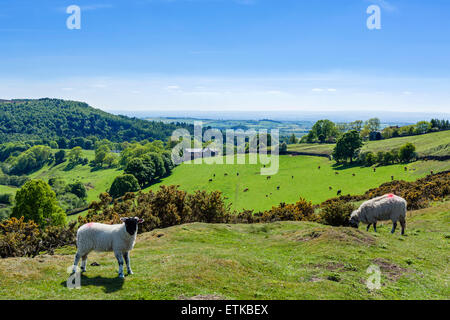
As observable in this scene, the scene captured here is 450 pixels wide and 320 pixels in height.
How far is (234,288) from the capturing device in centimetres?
1266

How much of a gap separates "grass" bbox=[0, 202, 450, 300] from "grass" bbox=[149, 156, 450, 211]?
2124 inches

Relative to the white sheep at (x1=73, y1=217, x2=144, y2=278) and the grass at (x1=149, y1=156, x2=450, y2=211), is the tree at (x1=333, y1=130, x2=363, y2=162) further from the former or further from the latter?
the white sheep at (x1=73, y1=217, x2=144, y2=278)

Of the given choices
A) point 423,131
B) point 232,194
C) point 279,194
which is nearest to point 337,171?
point 279,194

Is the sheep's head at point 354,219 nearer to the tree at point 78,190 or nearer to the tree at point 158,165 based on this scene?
the tree at point 158,165

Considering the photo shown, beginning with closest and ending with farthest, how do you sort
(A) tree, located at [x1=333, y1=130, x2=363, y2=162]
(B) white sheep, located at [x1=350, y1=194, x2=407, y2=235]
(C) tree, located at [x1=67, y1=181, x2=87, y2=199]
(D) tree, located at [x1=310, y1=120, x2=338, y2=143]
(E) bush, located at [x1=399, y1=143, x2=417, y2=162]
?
(B) white sheep, located at [x1=350, y1=194, x2=407, y2=235], (E) bush, located at [x1=399, y1=143, x2=417, y2=162], (A) tree, located at [x1=333, y1=130, x2=363, y2=162], (C) tree, located at [x1=67, y1=181, x2=87, y2=199], (D) tree, located at [x1=310, y1=120, x2=338, y2=143]

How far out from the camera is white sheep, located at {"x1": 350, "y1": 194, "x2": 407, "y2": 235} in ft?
87.2

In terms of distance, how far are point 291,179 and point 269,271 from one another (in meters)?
87.4

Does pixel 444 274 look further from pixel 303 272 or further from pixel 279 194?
pixel 279 194

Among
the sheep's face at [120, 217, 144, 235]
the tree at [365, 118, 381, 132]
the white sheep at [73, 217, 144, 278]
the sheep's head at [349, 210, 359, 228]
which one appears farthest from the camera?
the tree at [365, 118, 381, 132]

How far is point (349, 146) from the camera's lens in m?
112

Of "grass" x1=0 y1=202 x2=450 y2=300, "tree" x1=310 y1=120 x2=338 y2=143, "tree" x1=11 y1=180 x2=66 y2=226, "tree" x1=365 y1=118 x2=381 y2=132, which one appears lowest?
"tree" x1=11 y1=180 x2=66 y2=226

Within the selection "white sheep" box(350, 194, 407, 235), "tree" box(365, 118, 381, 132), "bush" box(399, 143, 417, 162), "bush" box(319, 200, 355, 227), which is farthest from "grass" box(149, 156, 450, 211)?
"tree" box(365, 118, 381, 132)

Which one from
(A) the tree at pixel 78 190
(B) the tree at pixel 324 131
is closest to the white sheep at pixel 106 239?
(A) the tree at pixel 78 190

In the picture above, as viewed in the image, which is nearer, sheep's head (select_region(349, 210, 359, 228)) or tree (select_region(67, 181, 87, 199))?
sheep's head (select_region(349, 210, 359, 228))
